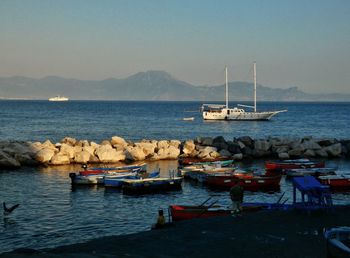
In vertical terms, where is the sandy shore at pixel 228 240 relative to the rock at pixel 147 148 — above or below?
below

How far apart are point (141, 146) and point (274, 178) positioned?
18743mm

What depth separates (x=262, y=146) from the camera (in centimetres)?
5275

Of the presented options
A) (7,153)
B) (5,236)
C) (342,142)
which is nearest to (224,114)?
(342,142)

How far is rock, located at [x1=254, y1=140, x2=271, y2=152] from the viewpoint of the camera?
52.5 m

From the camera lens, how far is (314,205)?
21625 millimetres

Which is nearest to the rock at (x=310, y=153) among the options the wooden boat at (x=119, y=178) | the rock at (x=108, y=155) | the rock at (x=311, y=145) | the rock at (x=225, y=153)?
the rock at (x=311, y=145)

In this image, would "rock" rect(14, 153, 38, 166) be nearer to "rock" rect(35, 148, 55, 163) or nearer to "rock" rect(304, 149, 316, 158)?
"rock" rect(35, 148, 55, 163)

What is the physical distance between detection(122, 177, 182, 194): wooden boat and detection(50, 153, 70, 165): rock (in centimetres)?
1349

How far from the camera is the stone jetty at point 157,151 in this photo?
4531 centimetres

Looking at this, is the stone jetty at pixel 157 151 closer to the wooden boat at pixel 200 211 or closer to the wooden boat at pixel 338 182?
the wooden boat at pixel 338 182

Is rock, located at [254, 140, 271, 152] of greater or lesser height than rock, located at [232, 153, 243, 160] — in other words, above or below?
above

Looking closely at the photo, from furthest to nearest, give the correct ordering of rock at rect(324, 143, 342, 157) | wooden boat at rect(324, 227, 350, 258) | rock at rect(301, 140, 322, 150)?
rock at rect(301, 140, 322, 150)
rock at rect(324, 143, 342, 157)
wooden boat at rect(324, 227, 350, 258)

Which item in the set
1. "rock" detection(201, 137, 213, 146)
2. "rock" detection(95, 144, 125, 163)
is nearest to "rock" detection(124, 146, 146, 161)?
"rock" detection(95, 144, 125, 163)

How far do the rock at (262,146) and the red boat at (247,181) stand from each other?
17148 mm
